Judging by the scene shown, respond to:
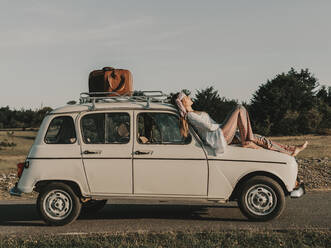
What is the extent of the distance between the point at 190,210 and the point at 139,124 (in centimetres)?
218

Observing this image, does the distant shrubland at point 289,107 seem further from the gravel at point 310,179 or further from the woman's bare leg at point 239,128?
the woman's bare leg at point 239,128

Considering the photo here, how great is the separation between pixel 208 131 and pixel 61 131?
252 cm

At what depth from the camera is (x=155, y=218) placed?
7309mm

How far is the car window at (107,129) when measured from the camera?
6930mm

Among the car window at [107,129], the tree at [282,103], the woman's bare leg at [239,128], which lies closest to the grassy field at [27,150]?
the tree at [282,103]

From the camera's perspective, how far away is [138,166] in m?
6.74

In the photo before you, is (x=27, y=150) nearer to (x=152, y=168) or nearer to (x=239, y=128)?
(x=152, y=168)

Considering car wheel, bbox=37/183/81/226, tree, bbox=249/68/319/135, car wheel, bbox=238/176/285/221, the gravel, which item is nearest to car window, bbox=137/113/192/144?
car wheel, bbox=238/176/285/221

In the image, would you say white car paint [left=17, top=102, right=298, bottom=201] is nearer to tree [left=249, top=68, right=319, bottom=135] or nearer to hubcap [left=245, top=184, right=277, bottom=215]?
hubcap [left=245, top=184, right=277, bottom=215]

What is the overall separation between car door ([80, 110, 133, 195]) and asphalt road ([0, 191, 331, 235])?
658mm

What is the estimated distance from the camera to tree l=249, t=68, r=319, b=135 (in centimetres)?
4378

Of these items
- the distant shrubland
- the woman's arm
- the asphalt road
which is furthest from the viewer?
the distant shrubland

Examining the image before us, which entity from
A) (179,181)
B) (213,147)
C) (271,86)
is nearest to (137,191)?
(179,181)

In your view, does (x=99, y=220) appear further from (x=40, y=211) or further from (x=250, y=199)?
(x=250, y=199)
